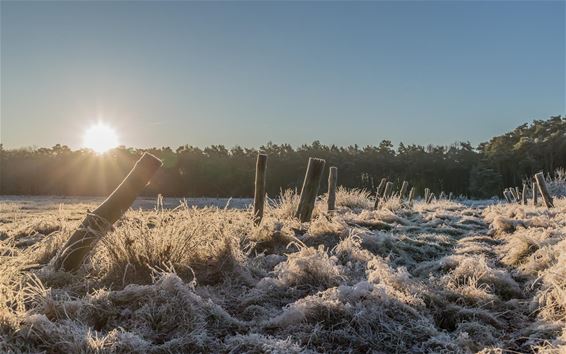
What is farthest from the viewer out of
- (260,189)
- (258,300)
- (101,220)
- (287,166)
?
(287,166)

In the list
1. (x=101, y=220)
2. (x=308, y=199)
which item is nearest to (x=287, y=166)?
(x=308, y=199)

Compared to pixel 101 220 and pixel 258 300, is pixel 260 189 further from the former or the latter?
pixel 258 300

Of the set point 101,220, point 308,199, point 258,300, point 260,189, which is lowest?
point 258,300

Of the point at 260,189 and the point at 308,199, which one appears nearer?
the point at 260,189

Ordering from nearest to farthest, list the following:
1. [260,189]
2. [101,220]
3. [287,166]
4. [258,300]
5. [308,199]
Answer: [258,300] → [101,220] → [260,189] → [308,199] → [287,166]

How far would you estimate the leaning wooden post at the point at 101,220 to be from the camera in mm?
4723

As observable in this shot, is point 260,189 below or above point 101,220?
above

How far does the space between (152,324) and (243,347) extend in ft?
2.45

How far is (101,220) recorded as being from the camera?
4836mm

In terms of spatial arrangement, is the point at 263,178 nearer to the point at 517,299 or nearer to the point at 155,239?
the point at 155,239

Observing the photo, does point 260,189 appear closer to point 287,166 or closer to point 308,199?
point 308,199

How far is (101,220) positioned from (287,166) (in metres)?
47.0

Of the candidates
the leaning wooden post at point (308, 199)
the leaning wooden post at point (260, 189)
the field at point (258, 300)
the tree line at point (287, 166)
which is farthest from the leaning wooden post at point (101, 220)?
the tree line at point (287, 166)

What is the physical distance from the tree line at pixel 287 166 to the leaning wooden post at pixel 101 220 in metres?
37.1
